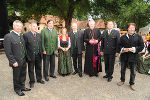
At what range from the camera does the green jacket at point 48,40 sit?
4.41 meters

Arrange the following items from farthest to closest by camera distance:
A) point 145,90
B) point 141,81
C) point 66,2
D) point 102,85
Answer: point 66,2
point 141,81
point 102,85
point 145,90

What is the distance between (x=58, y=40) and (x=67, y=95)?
6.70 feet

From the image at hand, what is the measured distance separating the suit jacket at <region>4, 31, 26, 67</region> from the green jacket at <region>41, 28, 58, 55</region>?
1.02 m

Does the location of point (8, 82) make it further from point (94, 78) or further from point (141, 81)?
point (141, 81)

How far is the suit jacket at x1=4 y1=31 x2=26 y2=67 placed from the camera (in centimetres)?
324

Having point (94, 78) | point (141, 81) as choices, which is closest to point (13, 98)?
point (94, 78)

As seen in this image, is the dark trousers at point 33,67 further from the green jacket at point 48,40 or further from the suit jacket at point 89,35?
the suit jacket at point 89,35

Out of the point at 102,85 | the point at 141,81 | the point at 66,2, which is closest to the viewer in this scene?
the point at 102,85

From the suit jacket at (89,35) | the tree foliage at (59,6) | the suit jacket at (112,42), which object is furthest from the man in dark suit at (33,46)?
the tree foliage at (59,6)

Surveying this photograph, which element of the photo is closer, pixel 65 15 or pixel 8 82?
pixel 8 82

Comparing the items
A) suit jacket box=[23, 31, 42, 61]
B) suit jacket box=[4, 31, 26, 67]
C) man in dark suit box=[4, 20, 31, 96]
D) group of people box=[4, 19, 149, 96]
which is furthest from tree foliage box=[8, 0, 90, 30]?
suit jacket box=[4, 31, 26, 67]

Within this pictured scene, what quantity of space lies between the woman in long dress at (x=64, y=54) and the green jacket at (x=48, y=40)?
385 mm

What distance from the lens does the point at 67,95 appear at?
3.67m

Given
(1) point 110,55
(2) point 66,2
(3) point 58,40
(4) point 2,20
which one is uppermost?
(2) point 66,2
